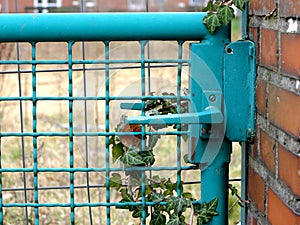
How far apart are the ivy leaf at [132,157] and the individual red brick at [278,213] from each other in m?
0.30

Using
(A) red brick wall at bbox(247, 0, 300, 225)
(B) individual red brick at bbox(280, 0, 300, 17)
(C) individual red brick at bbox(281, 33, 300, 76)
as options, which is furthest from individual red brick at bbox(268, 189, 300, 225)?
(B) individual red brick at bbox(280, 0, 300, 17)

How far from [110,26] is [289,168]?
0.50m

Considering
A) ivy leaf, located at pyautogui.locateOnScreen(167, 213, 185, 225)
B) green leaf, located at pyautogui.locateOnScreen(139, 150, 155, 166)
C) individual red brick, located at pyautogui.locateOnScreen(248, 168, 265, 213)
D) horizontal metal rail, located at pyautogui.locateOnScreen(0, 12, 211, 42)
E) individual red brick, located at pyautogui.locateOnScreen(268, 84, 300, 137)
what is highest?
horizontal metal rail, located at pyautogui.locateOnScreen(0, 12, 211, 42)

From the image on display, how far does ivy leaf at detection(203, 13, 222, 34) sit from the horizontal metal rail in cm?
2

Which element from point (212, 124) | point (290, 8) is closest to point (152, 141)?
point (212, 124)

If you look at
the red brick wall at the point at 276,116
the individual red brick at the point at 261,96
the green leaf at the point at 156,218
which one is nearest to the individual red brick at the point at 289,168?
the red brick wall at the point at 276,116

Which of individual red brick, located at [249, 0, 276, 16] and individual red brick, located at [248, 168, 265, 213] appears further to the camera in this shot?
individual red brick, located at [248, 168, 265, 213]

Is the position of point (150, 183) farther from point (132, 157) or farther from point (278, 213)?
point (278, 213)

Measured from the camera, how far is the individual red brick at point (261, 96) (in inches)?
55.5

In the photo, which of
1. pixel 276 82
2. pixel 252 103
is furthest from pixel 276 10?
pixel 252 103

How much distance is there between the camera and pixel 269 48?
4.47 ft

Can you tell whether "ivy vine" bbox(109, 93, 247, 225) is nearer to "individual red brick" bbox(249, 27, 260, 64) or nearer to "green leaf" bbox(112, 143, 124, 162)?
"green leaf" bbox(112, 143, 124, 162)

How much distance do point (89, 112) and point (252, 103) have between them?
537 mm

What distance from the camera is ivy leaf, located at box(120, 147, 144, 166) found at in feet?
4.93
